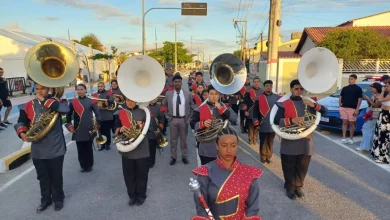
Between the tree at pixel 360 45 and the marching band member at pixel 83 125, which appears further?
the tree at pixel 360 45

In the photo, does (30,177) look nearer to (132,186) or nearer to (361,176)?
(132,186)

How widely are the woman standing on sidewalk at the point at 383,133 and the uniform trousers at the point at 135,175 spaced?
15.0 feet

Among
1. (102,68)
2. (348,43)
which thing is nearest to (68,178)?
(348,43)

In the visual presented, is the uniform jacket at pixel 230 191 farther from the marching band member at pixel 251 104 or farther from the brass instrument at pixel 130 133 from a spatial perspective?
the marching band member at pixel 251 104

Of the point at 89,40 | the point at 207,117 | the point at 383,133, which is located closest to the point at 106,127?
the point at 207,117

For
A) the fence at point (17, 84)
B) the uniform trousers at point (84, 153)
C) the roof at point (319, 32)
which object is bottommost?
the uniform trousers at point (84, 153)

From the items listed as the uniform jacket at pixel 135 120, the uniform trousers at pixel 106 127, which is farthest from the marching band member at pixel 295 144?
the uniform trousers at pixel 106 127

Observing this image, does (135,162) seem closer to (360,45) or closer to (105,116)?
(105,116)

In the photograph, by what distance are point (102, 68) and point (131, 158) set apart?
3841 centimetres

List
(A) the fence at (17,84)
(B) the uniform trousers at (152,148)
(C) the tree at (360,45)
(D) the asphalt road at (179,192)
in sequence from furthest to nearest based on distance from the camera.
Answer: (C) the tree at (360,45) < (A) the fence at (17,84) < (B) the uniform trousers at (152,148) < (D) the asphalt road at (179,192)

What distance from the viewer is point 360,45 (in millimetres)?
18438

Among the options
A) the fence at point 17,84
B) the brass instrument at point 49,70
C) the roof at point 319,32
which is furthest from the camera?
the roof at point 319,32

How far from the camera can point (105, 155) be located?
6809mm

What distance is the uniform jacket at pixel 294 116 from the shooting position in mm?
4336
